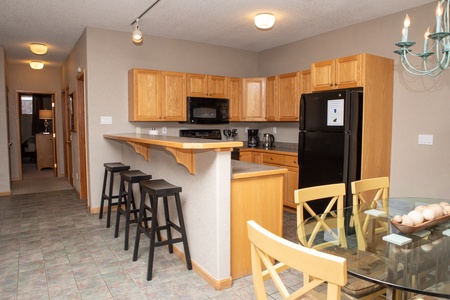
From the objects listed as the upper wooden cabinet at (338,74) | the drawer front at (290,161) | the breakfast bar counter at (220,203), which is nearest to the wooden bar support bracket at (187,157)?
the breakfast bar counter at (220,203)

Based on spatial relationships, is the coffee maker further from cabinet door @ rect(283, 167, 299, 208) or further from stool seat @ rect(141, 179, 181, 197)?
stool seat @ rect(141, 179, 181, 197)

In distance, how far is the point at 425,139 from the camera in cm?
356

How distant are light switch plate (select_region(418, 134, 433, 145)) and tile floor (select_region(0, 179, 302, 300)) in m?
1.78

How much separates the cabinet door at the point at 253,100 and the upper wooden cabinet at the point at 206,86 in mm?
382

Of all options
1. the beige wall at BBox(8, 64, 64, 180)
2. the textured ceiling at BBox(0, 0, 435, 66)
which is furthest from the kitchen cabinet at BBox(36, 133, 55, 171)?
the textured ceiling at BBox(0, 0, 435, 66)

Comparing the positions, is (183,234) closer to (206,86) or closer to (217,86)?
(206,86)

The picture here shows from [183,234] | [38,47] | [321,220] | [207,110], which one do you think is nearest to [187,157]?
[183,234]

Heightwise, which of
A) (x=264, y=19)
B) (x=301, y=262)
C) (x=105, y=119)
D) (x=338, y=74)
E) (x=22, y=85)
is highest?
(x=264, y=19)

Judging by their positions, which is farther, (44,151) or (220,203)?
(44,151)

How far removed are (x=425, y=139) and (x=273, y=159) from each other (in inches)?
80.4

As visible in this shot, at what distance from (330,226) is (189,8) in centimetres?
293

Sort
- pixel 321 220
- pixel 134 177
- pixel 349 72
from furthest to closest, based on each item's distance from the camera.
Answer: pixel 349 72 → pixel 134 177 → pixel 321 220

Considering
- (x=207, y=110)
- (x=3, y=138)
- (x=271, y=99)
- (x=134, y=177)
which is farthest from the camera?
(x=3, y=138)

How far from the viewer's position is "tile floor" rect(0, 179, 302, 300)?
2.44m
